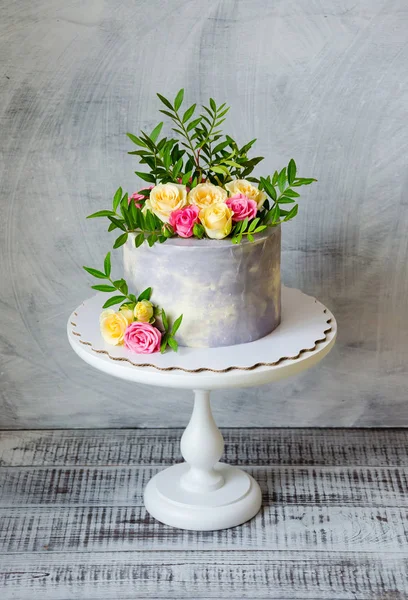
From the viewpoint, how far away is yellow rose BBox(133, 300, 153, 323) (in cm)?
130

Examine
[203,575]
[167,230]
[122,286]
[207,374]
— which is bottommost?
[203,575]

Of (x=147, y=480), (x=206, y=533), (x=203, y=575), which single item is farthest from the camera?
(x=147, y=480)

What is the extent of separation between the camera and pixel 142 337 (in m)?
1.29

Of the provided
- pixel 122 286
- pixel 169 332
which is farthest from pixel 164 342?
pixel 122 286

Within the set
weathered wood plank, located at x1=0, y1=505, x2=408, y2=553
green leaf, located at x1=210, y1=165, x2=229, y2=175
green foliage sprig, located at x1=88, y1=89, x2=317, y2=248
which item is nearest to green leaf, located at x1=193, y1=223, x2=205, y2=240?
green foliage sprig, located at x1=88, y1=89, x2=317, y2=248

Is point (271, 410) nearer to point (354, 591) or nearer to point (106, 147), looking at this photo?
point (354, 591)

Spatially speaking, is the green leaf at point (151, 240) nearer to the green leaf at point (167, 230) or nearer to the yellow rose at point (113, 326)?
the green leaf at point (167, 230)

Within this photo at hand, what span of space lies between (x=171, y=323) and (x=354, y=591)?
22.2 inches

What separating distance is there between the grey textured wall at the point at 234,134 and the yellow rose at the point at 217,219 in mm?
482

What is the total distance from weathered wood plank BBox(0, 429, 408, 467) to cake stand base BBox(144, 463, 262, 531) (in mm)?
169

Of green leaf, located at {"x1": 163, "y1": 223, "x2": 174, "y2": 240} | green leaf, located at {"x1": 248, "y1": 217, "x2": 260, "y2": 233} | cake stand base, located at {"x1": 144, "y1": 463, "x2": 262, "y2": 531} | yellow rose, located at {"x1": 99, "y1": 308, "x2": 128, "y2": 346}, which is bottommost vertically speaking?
cake stand base, located at {"x1": 144, "y1": 463, "x2": 262, "y2": 531}

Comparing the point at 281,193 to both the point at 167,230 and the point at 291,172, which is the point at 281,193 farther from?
the point at 167,230

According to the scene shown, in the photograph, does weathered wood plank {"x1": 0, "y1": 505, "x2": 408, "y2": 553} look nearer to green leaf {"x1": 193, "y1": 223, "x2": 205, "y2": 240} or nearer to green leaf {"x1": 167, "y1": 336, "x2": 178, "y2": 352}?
green leaf {"x1": 167, "y1": 336, "x2": 178, "y2": 352}

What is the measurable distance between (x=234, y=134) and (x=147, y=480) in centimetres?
77
